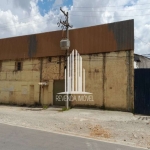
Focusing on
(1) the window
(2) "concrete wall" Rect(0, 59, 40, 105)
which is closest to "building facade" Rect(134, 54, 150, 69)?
(2) "concrete wall" Rect(0, 59, 40, 105)

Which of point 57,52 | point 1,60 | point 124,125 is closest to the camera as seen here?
point 124,125

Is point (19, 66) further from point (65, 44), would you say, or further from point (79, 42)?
point (79, 42)

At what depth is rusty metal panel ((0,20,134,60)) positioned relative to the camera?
15.0 m

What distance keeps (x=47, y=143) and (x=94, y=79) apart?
999cm

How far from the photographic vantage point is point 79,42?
1688cm

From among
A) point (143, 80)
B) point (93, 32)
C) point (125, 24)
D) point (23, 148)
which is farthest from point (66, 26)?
point (23, 148)

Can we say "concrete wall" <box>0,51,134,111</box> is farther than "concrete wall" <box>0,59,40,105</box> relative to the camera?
No

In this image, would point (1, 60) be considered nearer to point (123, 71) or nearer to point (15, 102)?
point (15, 102)

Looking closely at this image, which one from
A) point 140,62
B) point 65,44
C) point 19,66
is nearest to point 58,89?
point 65,44

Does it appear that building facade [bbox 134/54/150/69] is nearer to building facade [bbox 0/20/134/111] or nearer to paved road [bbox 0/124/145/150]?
building facade [bbox 0/20/134/111]

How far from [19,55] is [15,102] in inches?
185

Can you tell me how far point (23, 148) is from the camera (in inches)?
230

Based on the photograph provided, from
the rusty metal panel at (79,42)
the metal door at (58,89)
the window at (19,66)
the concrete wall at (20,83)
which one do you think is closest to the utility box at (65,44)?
the rusty metal panel at (79,42)

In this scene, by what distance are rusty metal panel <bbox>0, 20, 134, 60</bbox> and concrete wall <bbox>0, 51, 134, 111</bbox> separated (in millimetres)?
549
